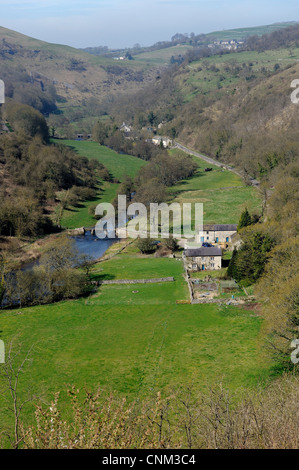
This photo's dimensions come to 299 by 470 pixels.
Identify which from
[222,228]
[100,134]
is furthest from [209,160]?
[222,228]

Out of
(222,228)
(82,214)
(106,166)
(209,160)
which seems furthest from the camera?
(209,160)

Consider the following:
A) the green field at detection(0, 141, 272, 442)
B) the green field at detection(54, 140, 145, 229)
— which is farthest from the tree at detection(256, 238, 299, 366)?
the green field at detection(54, 140, 145, 229)

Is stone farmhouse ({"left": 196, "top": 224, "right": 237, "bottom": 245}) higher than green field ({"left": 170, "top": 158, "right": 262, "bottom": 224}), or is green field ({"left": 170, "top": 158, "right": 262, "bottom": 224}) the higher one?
green field ({"left": 170, "top": 158, "right": 262, "bottom": 224})

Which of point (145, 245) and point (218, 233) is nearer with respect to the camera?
point (145, 245)

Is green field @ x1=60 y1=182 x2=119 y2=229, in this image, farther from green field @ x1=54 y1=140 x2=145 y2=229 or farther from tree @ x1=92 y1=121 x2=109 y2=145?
tree @ x1=92 y1=121 x2=109 y2=145

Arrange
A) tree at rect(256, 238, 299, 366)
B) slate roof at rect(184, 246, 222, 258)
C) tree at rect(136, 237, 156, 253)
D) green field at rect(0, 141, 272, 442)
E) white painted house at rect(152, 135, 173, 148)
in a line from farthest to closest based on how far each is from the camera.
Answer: white painted house at rect(152, 135, 173, 148), tree at rect(136, 237, 156, 253), slate roof at rect(184, 246, 222, 258), green field at rect(0, 141, 272, 442), tree at rect(256, 238, 299, 366)

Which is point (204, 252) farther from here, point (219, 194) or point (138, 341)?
point (219, 194)

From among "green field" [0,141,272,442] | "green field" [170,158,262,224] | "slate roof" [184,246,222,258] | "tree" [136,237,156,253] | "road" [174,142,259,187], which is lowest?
"green field" [0,141,272,442]

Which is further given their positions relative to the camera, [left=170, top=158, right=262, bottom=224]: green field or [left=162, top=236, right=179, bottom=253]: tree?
[left=170, top=158, right=262, bottom=224]: green field
